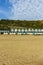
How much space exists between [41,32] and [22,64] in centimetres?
3025

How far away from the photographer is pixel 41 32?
39.0m

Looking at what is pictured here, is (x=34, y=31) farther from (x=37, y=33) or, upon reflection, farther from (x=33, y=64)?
(x=33, y=64)

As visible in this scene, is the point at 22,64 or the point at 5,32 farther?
the point at 5,32

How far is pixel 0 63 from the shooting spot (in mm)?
9234

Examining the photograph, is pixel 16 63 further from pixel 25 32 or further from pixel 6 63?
pixel 25 32

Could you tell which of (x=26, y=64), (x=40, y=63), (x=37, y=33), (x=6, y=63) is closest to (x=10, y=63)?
(x=6, y=63)

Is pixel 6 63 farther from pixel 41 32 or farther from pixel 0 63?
pixel 41 32

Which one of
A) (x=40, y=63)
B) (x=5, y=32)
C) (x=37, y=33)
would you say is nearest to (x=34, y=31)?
(x=37, y=33)

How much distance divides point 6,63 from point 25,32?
3029cm

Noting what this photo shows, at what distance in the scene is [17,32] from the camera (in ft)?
131

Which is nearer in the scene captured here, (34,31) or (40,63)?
(40,63)

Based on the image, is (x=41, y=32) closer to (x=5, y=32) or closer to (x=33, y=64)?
(x=5, y=32)

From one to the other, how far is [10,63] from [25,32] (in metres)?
30.3

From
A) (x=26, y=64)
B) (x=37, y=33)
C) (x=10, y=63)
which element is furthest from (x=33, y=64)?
(x=37, y=33)
